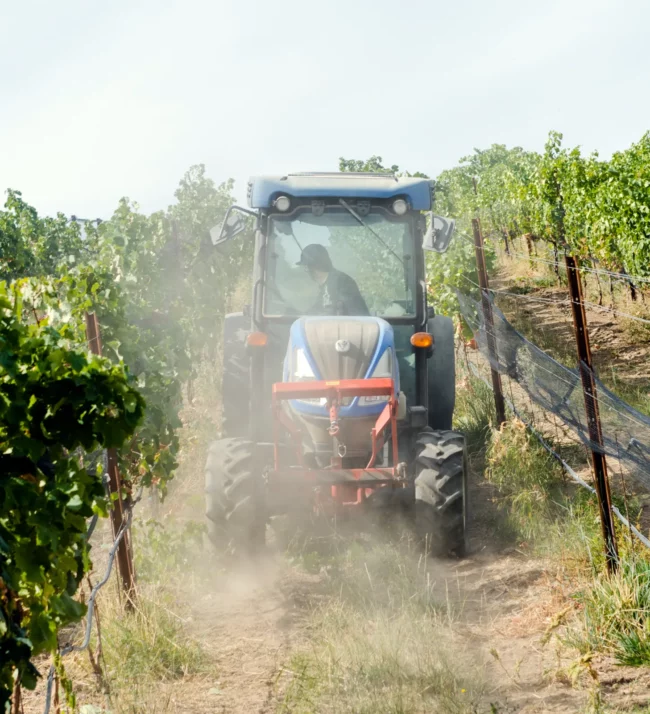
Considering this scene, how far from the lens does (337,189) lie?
580 cm

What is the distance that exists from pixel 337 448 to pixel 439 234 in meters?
1.55

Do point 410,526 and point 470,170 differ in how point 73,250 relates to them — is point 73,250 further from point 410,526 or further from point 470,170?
point 470,170

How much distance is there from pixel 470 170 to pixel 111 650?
180 ft

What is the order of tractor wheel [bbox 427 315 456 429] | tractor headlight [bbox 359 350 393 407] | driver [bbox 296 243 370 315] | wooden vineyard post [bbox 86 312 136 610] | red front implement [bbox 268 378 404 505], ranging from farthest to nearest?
tractor wheel [bbox 427 315 456 429] → driver [bbox 296 243 370 315] → tractor headlight [bbox 359 350 393 407] → red front implement [bbox 268 378 404 505] → wooden vineyard post [bbox 86 312 136 610]

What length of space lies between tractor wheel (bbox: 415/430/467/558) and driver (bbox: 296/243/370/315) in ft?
3.46

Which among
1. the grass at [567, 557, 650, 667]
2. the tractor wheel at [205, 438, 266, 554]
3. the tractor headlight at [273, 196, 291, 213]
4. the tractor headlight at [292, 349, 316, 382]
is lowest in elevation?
the grass at [567, 557, 650, 667]

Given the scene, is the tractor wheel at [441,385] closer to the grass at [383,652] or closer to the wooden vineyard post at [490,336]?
the wooden vineyard post at [490,336]

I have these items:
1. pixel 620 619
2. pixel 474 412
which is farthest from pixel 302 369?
pixel 474 412

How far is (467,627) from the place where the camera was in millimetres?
4465

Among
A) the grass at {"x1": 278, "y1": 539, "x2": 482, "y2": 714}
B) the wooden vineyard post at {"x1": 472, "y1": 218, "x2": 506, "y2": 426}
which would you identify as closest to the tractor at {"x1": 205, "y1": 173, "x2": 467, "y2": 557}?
the grass at {"x1": 278, "y1": 539, "x2": 482, "y2": 714}

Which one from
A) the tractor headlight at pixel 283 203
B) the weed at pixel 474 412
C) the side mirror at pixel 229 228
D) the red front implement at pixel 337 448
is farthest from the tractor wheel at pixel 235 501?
the weed at pixel 474 412

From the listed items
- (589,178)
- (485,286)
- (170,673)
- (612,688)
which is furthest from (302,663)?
(589,178)

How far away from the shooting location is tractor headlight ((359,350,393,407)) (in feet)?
17.3

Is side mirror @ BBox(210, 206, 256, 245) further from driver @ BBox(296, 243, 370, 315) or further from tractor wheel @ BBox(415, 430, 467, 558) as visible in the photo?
tractor wheel @ BBox(415, 430, 467, 558)
